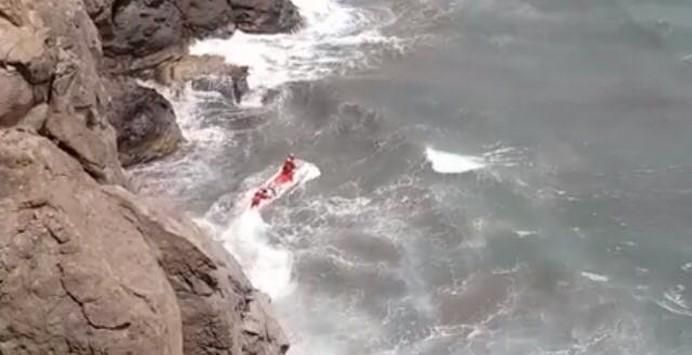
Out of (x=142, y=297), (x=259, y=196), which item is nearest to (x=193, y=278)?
(x=142, y=297)

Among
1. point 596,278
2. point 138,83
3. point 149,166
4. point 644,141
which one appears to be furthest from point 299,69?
point 596,278

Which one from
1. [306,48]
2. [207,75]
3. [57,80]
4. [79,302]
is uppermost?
[57,80]

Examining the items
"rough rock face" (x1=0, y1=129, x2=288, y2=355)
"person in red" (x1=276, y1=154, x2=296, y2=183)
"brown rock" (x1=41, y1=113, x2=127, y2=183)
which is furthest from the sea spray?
"rough rock face" (x1=0, y1=129, x2=288, y2=355)

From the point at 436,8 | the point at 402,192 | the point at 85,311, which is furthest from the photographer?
the point at 436,8

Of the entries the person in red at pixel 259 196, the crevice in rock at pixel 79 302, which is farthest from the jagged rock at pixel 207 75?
the crevice in rock at pixel 79 302

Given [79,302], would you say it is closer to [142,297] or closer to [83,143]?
[142,297]

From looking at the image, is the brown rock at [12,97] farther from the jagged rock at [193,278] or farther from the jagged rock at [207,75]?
the jagged rock at [207,75]

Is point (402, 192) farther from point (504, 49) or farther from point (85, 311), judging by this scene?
point (85, 311)
